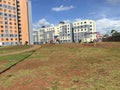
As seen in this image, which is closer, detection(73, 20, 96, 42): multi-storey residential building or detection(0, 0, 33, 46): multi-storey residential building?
detection(0, 0, 33, 46): multi-storey residential building

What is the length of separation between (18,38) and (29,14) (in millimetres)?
23937

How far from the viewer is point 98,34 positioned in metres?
38.5

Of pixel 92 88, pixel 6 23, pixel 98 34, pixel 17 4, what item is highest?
pixel 17 4

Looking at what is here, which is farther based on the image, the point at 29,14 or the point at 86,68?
the point at 29,14

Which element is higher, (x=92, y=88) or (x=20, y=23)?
(x=20, y=23)

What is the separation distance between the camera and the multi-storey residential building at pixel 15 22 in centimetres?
13100

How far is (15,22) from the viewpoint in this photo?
140750 millimetres

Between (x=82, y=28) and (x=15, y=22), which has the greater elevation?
(x=15, y=22)

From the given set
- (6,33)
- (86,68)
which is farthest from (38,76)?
(6,33)

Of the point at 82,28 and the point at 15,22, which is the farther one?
the point at 82,28

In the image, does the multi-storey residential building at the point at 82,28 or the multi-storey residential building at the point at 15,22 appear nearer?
the multi-storey residential building at the point at 15,22

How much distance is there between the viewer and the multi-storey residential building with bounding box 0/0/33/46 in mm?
131000

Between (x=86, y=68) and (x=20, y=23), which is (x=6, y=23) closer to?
(x=20, y=23)

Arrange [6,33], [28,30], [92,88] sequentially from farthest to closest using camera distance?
[28,30]
[6,33]
[92,88]
